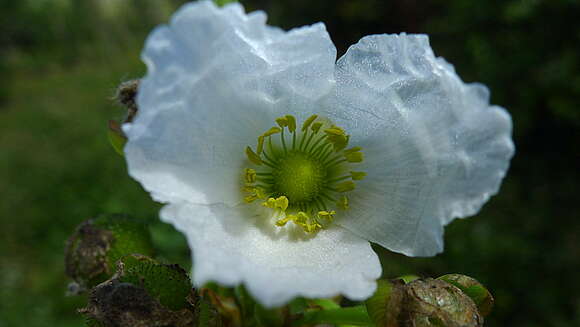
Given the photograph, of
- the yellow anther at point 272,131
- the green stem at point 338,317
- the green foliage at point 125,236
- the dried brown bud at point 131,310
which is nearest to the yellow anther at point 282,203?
the yellow anther at point 272,131

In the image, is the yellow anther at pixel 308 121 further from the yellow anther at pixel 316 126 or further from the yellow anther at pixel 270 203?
the yellow anther at pixel 270 203

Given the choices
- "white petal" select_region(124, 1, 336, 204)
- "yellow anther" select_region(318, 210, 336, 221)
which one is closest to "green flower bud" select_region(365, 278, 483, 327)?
"yellow anther" select_region(318, 210, 336, 221)

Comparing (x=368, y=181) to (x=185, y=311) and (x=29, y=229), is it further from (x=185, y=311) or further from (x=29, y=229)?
(x=29, y=229)

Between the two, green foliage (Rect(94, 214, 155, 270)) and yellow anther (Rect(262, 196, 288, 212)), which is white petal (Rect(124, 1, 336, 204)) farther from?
green foliage (Rect(94, 214, 155, 270))

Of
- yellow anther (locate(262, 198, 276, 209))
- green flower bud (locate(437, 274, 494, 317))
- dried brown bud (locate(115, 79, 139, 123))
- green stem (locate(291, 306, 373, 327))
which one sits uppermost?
dried brown bud (locate(115, 79, 139, 123))

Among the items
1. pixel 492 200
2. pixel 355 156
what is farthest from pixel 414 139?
pixel 492 200

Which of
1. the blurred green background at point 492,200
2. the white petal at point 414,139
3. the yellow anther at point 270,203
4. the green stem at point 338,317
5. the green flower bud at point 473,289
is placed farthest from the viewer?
the blurred green background at point 492,200
